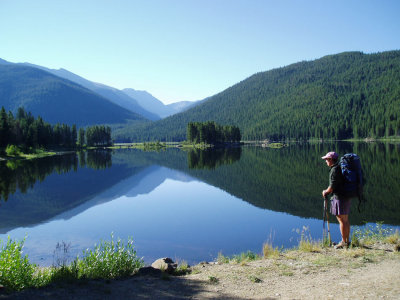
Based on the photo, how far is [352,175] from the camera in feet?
34.8

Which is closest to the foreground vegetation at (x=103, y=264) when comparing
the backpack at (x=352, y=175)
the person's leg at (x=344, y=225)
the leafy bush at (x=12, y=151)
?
the person's leg at (x=344, y=225)

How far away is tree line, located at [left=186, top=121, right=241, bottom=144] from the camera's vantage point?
6058 inches

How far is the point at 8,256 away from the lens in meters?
8.70

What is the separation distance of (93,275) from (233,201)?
68.6 ft

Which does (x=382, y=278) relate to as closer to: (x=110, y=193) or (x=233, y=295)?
(x=233, y=295)

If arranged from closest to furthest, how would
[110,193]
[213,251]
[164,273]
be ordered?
[164,273]
[213,251]
[110,193]

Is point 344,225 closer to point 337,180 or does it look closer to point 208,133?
point 337,180

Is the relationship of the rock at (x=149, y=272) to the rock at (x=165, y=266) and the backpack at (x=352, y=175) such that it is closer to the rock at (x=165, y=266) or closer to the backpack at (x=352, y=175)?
the rock at (x=165, y=266)

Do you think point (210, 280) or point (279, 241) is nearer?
point (210, 280)

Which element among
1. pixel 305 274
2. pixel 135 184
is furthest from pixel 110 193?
pixel 305 274

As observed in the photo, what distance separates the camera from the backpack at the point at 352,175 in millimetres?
10570

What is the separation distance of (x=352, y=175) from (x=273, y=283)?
4.77 metres

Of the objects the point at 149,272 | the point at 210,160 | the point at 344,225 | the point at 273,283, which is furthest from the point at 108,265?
the point at 210,160

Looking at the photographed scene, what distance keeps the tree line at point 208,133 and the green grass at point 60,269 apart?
14271cm
